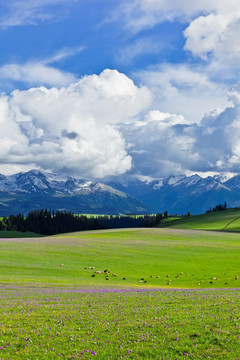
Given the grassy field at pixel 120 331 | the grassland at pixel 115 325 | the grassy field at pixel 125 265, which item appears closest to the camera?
the grassy field at pixel 120 331

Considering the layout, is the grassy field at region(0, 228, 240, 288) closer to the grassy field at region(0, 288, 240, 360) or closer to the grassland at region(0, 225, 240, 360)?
the grassland at region(0, 225, 240, 360)

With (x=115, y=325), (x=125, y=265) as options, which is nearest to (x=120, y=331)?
(x=115, y=325)

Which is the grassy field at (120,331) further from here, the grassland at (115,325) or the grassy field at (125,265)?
the grassy field at (125,265)

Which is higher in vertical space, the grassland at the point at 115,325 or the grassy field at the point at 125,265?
the grassland at the point at 115,325

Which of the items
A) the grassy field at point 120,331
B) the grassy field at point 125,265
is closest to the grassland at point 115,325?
the grassy field at point 120,331

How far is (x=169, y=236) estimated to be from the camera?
133 meters

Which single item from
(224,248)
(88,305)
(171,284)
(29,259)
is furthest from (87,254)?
(88,305)

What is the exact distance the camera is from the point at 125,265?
2783 inches

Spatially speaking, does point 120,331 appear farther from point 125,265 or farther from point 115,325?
point 125,265

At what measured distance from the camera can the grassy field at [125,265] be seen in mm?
53719

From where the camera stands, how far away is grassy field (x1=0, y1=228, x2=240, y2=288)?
176 feet

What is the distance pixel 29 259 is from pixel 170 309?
54131 mm

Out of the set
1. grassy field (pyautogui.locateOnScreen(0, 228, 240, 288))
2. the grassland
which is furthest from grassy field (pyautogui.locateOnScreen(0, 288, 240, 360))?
grassy field (pyautogui.locateOnScreen(0, 228, 240, 288))

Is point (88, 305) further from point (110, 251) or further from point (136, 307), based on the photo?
point (110, 251)
